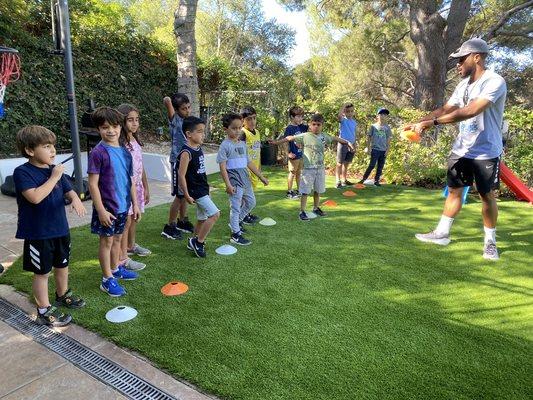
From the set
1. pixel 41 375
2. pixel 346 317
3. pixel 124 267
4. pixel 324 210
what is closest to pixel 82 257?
pixel 124 267

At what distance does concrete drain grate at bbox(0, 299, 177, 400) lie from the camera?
7.02ft

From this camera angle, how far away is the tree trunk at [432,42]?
40.0 ft

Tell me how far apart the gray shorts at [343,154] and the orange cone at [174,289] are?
5074mm

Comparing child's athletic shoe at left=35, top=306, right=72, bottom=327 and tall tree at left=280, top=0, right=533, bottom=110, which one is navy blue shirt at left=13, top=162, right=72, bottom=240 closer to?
child's athletic shoe at left=35, top=306, right=72, bottom=327

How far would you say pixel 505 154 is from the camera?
7.35 metres

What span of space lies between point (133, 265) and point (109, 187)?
1.01 m

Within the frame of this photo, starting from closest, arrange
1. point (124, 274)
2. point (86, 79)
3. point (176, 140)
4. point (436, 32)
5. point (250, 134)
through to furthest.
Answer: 1. point (124, 274)
2. point (176, 140)
3. point (250, 134)
4. point (86, 79)
5. point (436, 32)

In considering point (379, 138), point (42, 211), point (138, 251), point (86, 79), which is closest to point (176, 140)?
point (138, 251)

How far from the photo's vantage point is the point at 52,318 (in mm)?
2750

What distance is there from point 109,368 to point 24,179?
1.30 metres

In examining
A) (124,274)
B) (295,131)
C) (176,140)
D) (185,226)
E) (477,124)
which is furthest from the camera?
(295,131)

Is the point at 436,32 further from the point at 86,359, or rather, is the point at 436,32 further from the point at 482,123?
the point at 86,359

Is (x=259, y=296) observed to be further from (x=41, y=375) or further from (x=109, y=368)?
(x=41, y=375)

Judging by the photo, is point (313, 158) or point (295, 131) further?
point (295, 131)
